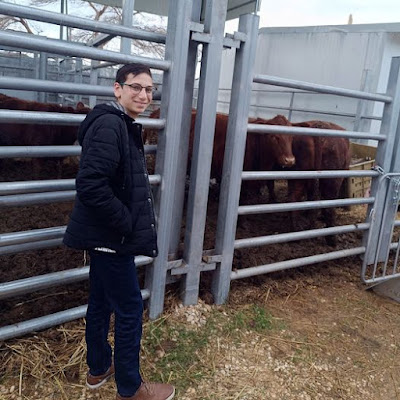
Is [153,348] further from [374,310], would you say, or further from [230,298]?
[374,310]

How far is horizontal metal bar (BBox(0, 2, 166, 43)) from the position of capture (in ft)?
6.87

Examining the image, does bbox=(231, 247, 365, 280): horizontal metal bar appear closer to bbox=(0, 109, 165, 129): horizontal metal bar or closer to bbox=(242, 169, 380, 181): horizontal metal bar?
bbox=(242, 169, 380, 181): horizontal metal bar

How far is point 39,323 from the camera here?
8.20 ft

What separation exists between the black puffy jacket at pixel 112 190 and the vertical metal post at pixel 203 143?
94 centimetres

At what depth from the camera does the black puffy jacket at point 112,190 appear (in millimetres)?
1794

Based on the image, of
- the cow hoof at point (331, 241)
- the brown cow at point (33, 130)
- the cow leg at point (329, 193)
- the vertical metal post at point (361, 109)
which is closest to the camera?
the cow hoof at point (331, 241)

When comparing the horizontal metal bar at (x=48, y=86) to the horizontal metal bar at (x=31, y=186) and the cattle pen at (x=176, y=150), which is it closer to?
the cattle pen at (x=176, y=150)

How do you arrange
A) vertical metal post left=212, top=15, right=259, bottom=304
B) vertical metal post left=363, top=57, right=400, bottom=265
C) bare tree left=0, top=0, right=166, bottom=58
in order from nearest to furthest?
1. vertical metal post left=212, top=15, right=259, bottom=304
2. vertical metal post left=363, top=57, right=400, bottom=265
3. bare tree left=0, top=0, right=166, bottom=58

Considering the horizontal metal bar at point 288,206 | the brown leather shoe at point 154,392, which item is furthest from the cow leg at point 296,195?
the brown leather shoe at point 154,392

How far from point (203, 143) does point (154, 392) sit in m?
1.59

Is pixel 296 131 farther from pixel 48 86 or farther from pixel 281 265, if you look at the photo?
pixel 48 86

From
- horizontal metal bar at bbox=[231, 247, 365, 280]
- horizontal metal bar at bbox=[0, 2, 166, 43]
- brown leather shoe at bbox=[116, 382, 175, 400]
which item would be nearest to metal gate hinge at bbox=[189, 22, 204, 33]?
horizontal metal bar at bbox=[0, 2, 166, 43]

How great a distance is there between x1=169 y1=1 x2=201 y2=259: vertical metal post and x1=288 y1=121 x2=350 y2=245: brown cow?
8.35 ft

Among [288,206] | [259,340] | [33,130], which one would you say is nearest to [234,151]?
[288,206]
